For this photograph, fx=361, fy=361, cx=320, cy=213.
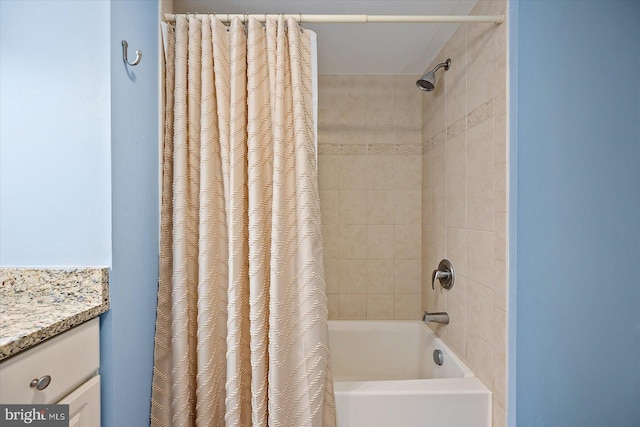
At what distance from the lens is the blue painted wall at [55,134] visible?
1.08 metres

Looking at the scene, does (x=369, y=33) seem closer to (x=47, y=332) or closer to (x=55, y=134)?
(x=55, y=134)

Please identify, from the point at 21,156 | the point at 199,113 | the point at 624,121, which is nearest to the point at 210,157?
the point at 199,113

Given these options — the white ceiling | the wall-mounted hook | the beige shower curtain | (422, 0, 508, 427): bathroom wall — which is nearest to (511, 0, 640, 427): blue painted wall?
(422, 0, 508, 427): bathroom wall

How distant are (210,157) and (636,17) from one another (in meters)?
1.59

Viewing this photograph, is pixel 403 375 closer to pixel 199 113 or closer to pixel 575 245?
pixel 575 245

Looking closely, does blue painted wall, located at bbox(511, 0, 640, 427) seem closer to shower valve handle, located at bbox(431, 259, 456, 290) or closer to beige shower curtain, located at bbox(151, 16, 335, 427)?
shower valve handle, located at bbox(431, 259, 456, 290)

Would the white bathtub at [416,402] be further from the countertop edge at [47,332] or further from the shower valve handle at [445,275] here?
the countertop edge at [47,332]

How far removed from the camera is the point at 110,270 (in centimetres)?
109

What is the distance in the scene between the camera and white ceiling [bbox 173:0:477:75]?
1628mm

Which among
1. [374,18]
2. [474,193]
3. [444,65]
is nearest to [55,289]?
[374,18]

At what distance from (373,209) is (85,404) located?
1.85 meters

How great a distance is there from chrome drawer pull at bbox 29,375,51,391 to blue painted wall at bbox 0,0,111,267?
34 centimetres

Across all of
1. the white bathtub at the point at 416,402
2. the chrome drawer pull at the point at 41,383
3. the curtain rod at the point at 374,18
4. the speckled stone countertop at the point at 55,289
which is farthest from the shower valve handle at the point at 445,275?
the chrome drawer pull at the point at 41,383

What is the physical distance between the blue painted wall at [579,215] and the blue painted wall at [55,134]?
1.39 m
